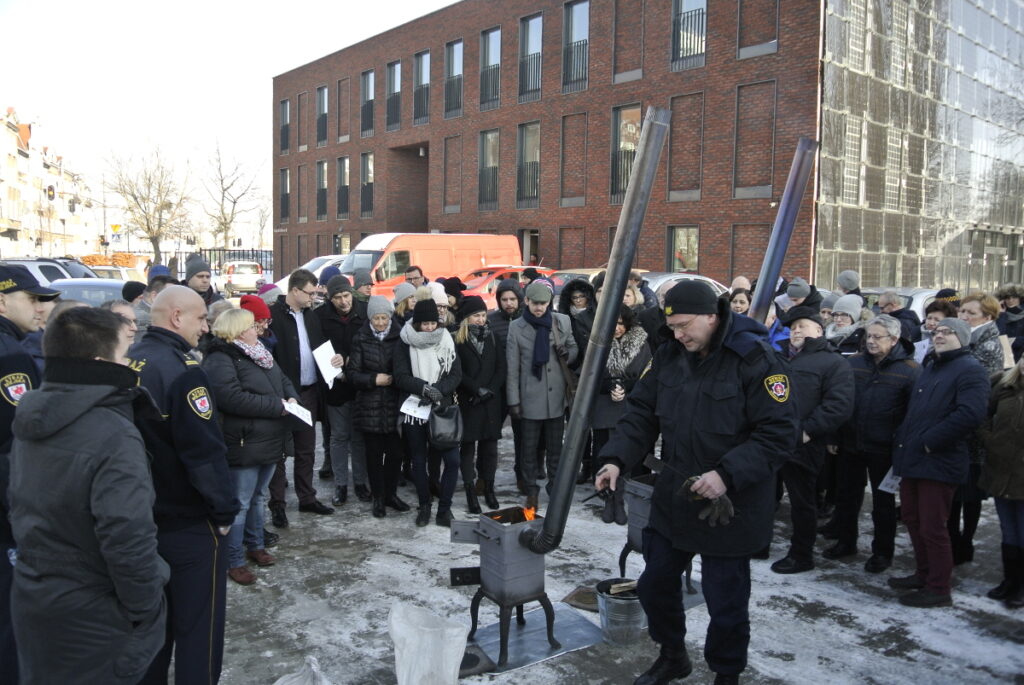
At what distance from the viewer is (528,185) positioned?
27312mm

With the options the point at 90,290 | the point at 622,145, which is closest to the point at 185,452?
the point at 90,290

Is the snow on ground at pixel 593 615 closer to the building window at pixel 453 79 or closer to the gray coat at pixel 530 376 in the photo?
the gray coat at pixel 530 376

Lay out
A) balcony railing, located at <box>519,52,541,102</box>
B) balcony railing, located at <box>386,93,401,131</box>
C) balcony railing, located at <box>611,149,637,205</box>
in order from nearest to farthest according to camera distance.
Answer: balcony railing, located at <box>611,149,637,205</box> → balcony railing, located at <box>519,52,541,102</box> → balcony railing, located at <box>386,93,401,131</box>

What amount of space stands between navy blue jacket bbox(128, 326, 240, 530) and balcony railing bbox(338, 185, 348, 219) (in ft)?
113

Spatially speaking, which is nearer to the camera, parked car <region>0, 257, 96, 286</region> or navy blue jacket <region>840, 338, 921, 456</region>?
navy blue jacket <region>840, 338, 921, 456</region>

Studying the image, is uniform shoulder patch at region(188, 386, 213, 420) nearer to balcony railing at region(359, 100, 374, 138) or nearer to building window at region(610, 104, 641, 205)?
building window at region(610, 104, 641, 205)

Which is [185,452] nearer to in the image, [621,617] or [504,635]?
[504,635]

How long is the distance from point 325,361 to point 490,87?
77.4 ft

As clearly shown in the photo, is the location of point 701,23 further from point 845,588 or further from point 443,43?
point 845,588

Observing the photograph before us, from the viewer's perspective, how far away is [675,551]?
3.94 metres

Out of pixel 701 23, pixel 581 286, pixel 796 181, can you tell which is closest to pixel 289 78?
pixel 701 23

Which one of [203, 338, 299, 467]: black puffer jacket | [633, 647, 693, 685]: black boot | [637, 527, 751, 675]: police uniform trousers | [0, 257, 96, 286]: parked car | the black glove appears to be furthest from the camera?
[0, 257, 96, 286]: parked car

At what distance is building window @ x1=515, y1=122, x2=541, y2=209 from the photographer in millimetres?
26953

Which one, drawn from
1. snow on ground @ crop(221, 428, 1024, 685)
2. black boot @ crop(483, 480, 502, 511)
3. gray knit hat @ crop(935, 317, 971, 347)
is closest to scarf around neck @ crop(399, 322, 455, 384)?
black boot @ crop(483, 480, 502, 511)
